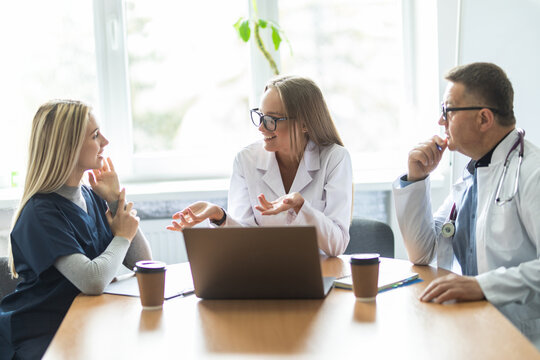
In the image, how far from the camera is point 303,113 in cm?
243

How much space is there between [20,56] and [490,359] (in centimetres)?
319

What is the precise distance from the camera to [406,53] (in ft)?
12.0

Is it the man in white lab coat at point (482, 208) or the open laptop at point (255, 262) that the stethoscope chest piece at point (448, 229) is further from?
the open laptop at point (255, 262)

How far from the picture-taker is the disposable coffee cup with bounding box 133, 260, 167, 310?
5.03 feet

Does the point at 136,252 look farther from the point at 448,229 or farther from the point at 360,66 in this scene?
the point at 360,66

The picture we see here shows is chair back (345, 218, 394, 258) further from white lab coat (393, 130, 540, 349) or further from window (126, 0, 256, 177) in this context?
window (126, 0, 256, 177)

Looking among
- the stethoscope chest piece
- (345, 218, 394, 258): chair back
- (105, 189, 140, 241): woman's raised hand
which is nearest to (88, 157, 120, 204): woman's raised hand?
(105, 189, 140, 241): woman's raised hand

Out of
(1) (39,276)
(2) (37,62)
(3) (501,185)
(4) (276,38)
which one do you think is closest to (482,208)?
(3) (501,185)

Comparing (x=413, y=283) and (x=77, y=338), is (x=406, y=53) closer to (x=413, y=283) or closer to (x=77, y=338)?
(x=413, y=283)

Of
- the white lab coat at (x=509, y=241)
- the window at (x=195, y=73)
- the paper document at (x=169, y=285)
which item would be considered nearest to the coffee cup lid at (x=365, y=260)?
the white lab coat at (x=509, y=241)

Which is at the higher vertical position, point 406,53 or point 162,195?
point 406,53

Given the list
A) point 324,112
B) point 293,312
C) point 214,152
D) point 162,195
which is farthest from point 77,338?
point 214,152

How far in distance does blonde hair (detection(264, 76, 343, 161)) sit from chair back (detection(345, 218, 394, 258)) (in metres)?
0.35

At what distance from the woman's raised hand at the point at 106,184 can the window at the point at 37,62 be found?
1523mm
